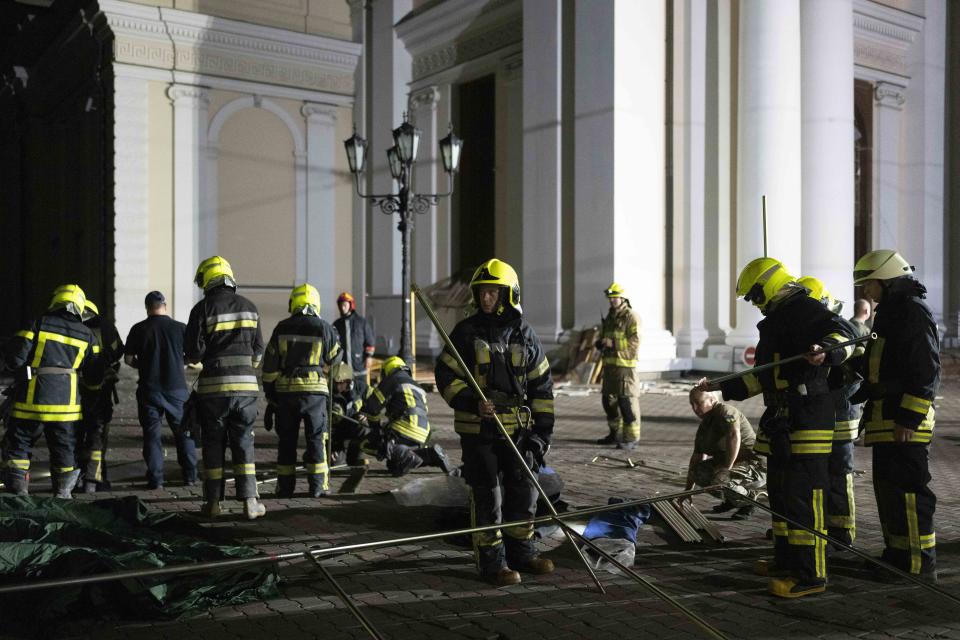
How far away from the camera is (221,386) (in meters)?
6.77

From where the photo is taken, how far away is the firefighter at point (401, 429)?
826cm

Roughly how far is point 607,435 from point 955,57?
17642 millimetres

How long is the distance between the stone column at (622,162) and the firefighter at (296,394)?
30.3 feet

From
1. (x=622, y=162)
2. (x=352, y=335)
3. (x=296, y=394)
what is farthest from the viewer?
(x=622, y=162)

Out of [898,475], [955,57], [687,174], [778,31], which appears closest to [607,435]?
[898,475]

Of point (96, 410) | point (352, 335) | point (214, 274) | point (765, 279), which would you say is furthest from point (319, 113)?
point (765, 279)

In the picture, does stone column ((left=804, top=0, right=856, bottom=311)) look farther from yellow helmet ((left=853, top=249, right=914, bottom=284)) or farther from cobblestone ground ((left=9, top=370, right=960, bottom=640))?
yellow helmet ((left=853, top=249, right=914, bottom=284))

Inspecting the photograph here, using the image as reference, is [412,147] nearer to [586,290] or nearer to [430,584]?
[586,290]

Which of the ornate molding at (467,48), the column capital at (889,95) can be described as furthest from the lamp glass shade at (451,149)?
the column capital at (889,95)

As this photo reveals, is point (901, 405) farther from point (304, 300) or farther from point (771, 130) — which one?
point (771, 130)

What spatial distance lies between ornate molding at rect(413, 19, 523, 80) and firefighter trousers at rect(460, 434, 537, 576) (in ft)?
49.4

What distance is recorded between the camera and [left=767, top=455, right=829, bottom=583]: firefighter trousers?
4.81 meters

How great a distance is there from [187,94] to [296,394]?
14687 millimetres

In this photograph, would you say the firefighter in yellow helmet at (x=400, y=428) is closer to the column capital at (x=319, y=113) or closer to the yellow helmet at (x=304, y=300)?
the yellow helmet at (x=304, y=300)
